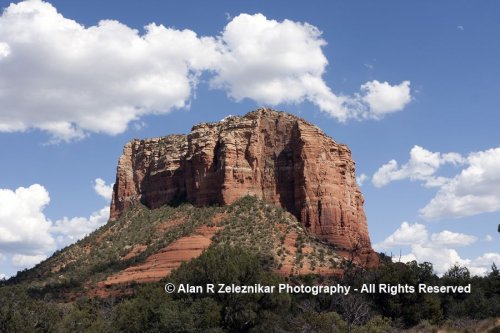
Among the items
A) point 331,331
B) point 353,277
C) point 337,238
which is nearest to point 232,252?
point 331,331

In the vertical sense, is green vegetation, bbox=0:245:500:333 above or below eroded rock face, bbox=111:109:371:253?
below

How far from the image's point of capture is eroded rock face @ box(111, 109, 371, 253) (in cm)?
8356

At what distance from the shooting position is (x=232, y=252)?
4903 centimetres

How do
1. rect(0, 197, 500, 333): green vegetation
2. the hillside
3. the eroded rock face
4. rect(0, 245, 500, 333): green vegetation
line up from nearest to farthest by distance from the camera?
rect(0, 245, 500, 333): green vegetation < rect(0, 197, 500, 333): green vegetation < the hillside < the eroded rock face

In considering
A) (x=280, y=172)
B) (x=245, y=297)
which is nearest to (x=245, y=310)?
(x=245, y=297)

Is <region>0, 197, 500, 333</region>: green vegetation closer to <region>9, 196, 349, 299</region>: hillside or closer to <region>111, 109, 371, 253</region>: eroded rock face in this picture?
<region>9, 196, 349, 299</region>: hillside

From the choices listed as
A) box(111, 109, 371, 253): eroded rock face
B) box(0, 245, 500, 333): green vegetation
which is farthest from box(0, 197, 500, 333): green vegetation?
box(111, 109, 371, 253): eroded rock face

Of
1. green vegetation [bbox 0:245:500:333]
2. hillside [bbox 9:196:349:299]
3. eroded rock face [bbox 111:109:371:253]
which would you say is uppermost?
eroded rock face [bbox 111:109:371:253]

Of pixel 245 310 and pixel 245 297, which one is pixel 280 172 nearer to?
pixel 245 297

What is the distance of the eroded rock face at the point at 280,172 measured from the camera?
83.6 meters

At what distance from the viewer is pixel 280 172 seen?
87625mm

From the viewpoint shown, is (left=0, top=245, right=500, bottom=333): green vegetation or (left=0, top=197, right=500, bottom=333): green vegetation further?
(left=0, top=197, right=500, bottom=333): green vegetation

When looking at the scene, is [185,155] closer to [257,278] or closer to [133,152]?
[133,152]

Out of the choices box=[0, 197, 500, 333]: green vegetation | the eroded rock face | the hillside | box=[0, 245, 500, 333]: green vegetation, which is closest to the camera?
box=[0, 245, 500, 333]: green vegetation
